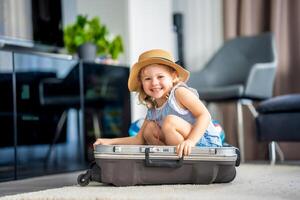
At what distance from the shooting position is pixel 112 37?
3551 mm

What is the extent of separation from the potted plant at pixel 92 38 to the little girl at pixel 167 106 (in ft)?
4.60

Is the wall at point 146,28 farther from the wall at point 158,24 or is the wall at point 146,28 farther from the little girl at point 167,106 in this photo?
the little girl at point 167,106

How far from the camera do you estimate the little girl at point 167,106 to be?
1.83 metres

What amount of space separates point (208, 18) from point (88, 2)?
0.95 metres

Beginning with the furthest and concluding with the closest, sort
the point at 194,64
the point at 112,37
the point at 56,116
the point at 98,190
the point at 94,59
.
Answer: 1. the point at 194,64
2. the point at 112,37
3. the point at 94,59
4. the point at 56,116
5. the point at 98,190

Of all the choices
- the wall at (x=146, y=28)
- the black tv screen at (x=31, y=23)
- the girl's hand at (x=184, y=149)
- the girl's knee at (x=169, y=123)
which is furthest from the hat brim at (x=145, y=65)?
the wall at (x=146, y=28)

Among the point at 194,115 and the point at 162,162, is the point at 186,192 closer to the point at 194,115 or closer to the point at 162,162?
the point at 162,162

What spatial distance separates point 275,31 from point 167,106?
80.9 inches

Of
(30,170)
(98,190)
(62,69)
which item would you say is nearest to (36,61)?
(62,69)

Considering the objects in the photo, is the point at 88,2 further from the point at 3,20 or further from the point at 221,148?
the point at 221,148

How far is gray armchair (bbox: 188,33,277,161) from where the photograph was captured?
129 inches

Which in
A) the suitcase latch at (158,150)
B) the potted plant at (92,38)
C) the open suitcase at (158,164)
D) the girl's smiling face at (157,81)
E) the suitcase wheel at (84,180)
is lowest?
the suitcase wheel at (84,180)

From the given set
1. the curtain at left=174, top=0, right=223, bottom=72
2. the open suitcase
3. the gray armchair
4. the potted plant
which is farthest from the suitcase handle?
the curtain at left=174, top=0, right=223, bottom=72

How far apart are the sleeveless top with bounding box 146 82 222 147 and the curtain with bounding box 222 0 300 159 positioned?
1.89 meters
